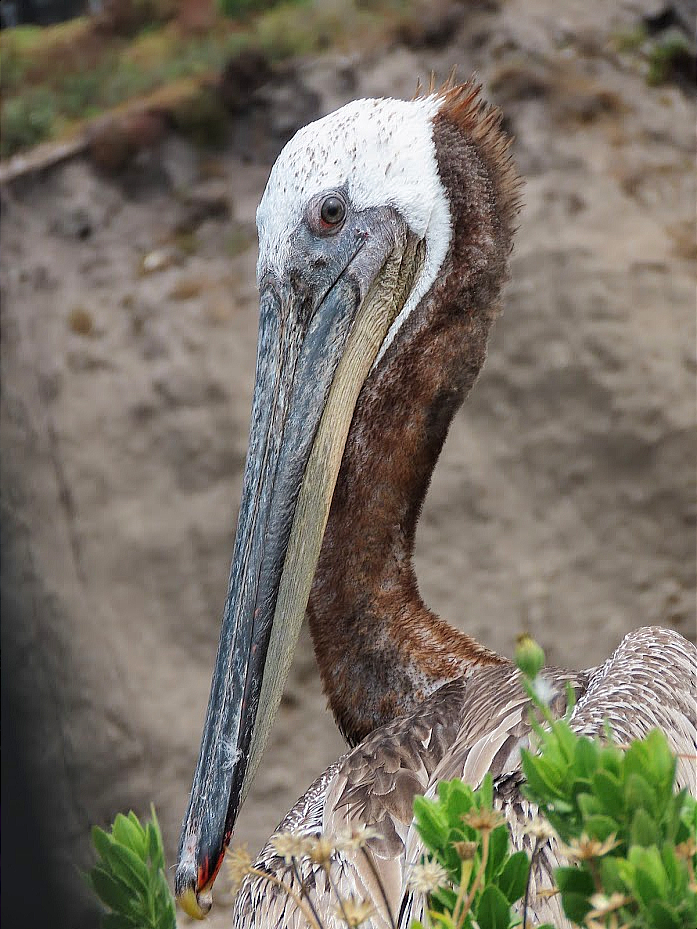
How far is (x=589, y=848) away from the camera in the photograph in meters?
0.78

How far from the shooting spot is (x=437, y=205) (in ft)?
6.61

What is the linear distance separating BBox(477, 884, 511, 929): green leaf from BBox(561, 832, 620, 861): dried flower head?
4.4 inches

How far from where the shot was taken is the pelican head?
173 centimetres

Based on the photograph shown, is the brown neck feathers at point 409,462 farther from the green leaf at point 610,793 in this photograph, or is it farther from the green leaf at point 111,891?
the green leaf at point 610,793

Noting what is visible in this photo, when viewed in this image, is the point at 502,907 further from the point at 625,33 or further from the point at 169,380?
the point at 625,33

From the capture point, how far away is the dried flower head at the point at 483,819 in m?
0.86

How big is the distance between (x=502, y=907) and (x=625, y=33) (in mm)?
5166

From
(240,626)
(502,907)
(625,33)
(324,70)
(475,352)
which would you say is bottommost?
(502,907)

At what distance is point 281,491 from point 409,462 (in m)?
0.33

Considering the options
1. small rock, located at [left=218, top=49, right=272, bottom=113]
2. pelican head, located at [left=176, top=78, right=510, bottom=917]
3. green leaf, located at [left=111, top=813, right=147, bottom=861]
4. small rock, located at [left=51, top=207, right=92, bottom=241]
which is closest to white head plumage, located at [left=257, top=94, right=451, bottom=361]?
pelican head, located at [left=176, top=78, right=510, bottom=917]

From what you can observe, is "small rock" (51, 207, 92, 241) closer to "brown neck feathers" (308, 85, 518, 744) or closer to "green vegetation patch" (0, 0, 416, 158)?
"green vegetation patch" (0, 0, 416, 158)

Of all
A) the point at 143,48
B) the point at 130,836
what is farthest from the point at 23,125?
the point at 130,836

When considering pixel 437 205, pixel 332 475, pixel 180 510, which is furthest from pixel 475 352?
pixel 180 510

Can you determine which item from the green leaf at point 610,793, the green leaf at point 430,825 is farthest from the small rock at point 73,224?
the green leaf at point 610,793
